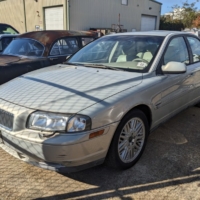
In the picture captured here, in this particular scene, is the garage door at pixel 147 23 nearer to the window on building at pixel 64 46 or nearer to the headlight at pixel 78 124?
the window on building at pixel 64 46

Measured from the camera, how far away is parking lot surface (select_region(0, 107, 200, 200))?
248cm

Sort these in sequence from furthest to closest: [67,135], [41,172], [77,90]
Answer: [41,172]
[77,90]
[67,135]

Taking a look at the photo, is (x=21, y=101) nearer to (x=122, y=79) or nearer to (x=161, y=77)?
(x=122, y=79)

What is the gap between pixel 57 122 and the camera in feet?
7.45

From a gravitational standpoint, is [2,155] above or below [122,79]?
below

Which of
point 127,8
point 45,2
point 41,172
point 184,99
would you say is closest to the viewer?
point 41,172

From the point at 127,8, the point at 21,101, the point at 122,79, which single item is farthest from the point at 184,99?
the point at 127,8

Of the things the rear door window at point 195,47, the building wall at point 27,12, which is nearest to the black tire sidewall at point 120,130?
the rear door window at point 195,47

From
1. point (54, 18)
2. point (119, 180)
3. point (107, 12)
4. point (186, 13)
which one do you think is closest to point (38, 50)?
point (119, 180)

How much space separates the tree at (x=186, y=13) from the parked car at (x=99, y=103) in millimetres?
37139

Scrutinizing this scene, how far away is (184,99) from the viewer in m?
3.78

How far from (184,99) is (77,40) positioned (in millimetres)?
3277

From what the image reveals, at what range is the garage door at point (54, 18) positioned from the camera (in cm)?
2012

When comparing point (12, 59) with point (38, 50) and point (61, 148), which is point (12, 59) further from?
point (61, 148)
